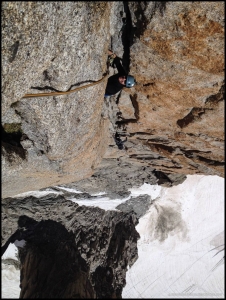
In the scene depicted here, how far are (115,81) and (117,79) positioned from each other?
2.9 inches

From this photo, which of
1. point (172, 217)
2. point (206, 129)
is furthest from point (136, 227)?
point (206, 129)

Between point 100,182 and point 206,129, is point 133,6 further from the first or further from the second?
point 100,182

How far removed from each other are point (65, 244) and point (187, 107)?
6675mm

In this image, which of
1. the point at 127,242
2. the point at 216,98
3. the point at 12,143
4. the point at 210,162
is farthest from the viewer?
the point at 127,242

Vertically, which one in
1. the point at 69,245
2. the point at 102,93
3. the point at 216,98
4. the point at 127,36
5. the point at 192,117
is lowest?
the point at 69,245

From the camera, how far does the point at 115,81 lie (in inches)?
200

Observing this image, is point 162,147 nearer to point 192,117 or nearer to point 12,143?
point 192,117

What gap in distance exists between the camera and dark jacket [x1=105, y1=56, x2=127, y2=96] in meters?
4.99

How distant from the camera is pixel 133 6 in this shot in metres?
4.16

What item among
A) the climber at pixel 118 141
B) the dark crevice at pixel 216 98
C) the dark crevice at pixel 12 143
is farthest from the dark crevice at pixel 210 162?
the dark crevice at pixel 12 143

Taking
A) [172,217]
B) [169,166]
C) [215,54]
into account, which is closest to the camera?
[215,54]

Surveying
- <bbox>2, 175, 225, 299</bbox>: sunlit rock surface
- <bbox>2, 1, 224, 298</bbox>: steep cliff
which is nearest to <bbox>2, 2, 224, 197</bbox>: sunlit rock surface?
<bbox>2, 1, 224, 298</bbox>: steep cliff

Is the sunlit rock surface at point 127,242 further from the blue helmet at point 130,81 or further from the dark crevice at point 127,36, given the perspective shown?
the dark crevice at point 127,36

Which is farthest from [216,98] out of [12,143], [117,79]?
[12,143]
